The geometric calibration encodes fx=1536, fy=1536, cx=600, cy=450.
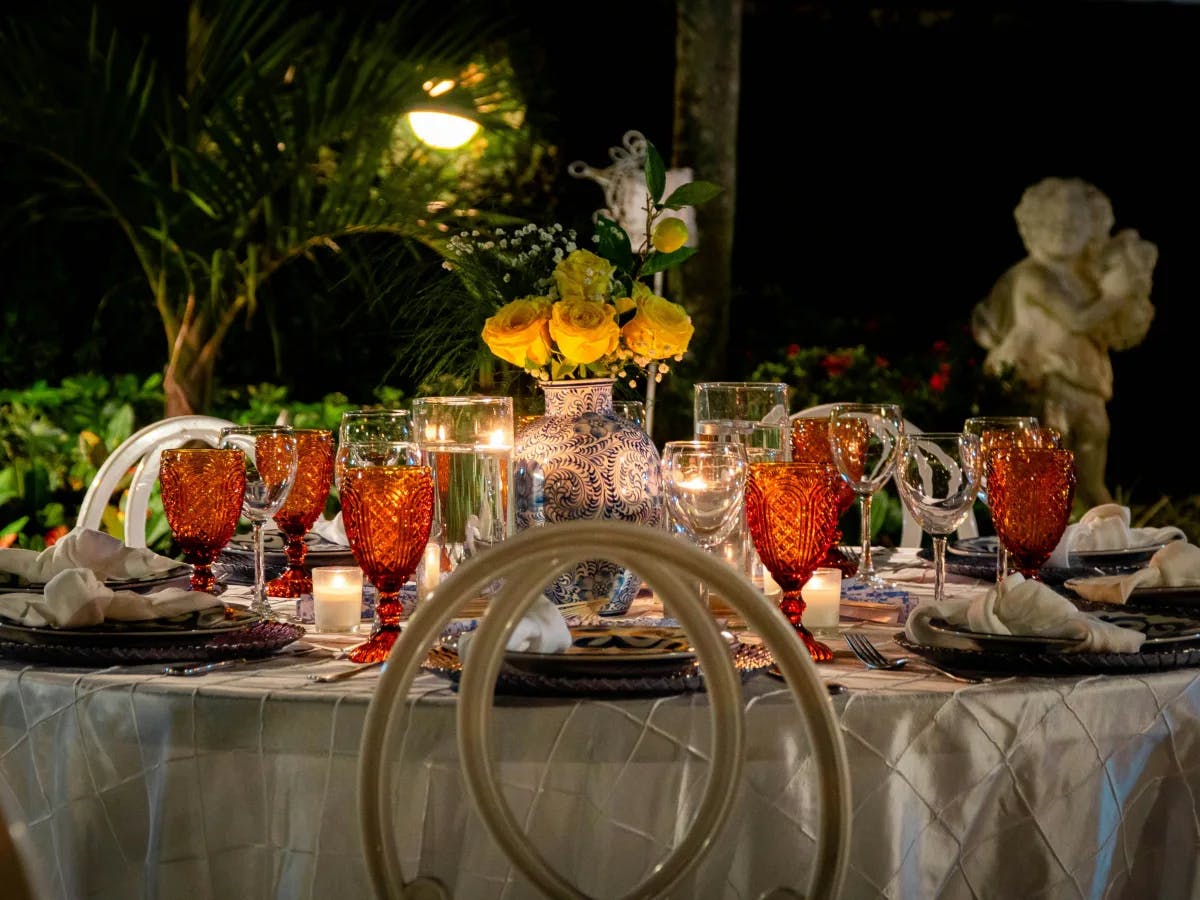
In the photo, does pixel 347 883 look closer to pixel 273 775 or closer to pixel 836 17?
pixel 273 775

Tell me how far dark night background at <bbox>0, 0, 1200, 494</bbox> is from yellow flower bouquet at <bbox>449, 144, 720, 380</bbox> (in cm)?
699

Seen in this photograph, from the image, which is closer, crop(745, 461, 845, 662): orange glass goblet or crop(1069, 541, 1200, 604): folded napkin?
crop(745, 461, 845, 662): orange glass goblet

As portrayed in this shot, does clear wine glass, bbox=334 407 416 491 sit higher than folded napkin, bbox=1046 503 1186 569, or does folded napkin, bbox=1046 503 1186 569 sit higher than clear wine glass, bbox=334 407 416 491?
clear wine glass, bbox=334 407 416 491

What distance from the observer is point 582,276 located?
1.98 m

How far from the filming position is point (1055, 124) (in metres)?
9.40

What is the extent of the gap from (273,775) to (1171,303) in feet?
28.3

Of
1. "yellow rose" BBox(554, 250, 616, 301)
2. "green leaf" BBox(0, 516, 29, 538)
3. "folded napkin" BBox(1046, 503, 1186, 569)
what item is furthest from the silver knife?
"green leaf" BBox(0, 516, 29, 538)

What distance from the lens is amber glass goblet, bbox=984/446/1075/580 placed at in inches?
72.9

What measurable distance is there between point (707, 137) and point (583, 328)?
4.69 m

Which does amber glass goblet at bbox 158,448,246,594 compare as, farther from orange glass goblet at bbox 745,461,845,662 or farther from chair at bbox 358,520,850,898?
chair at bbox 358,520,850,898

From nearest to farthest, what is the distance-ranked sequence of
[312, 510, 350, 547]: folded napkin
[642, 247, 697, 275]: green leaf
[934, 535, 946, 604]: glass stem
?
[934, 535, 946, 604]: glass stem
[642, 247, 697, 275]: green leaf
[312, 510, 350, 547]: folded napkin

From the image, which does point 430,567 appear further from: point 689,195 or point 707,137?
point 707,137

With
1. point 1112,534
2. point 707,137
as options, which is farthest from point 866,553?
point 707,137

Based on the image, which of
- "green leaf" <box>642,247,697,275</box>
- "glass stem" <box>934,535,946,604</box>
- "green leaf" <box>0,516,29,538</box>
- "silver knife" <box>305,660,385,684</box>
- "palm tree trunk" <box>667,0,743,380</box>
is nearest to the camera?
"silver knife" <box>305,660,385,684</box>
